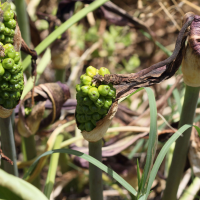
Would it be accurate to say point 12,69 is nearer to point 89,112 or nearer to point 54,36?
point 89,112

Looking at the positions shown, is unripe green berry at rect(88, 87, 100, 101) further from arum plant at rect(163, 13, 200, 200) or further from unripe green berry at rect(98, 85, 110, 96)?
arum plant at rect(163, 13, 200, 200)

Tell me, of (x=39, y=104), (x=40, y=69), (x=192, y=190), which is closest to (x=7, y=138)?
(x=39, y=104)

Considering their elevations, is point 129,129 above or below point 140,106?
above

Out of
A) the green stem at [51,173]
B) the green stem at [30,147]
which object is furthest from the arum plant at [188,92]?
the green stem at [30,147]

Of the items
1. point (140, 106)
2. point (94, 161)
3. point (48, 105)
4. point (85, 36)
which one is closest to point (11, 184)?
point (94, 161)

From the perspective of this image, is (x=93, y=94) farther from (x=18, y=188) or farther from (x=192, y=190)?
(x=192, y=190)

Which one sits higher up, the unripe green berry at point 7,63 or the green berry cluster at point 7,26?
the green berry cluster at point 7,26

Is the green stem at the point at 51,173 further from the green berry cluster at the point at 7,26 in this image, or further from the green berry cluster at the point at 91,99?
the green berry cluster at the point at 7,26
